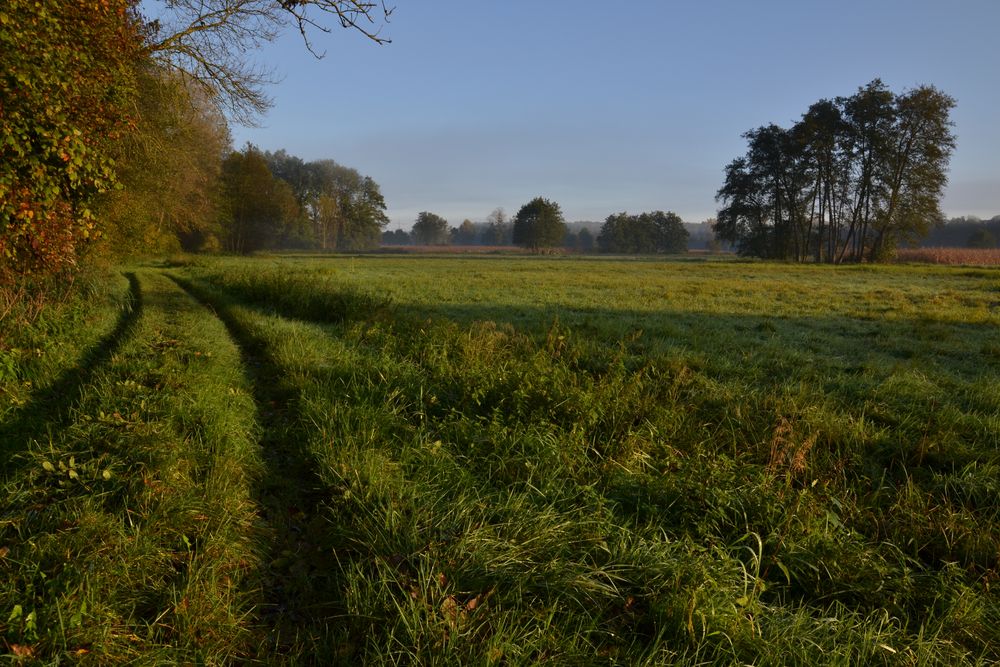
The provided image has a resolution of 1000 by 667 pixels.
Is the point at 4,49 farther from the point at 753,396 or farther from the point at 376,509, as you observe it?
the point at 753,396

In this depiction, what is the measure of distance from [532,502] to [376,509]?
1117mm

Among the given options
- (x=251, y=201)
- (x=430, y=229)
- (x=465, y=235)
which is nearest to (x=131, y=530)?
(x=251, y=201)

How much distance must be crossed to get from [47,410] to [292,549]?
3.62 m

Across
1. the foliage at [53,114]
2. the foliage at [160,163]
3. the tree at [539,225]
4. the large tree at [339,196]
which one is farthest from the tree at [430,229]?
the foliage at [53,114]

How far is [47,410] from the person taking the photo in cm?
491

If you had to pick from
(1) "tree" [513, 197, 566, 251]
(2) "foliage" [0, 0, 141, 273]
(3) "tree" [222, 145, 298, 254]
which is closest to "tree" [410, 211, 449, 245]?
(1) "tree" [513, 197, 566, 251]

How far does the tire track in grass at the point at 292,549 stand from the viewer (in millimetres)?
2564

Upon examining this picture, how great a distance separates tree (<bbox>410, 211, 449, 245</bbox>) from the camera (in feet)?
493

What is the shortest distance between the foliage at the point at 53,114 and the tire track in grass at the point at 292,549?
3949 millimetres

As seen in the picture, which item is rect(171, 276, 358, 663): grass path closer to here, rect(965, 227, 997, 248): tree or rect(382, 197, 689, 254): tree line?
rect(382, 197, 689, 254): tree line

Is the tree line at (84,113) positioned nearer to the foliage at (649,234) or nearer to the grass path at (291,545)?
the grass path at (291,545)

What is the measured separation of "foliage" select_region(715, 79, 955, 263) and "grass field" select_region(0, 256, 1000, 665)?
4619 centimetres

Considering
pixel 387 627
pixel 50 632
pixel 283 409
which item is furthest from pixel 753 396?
pixel 50 632

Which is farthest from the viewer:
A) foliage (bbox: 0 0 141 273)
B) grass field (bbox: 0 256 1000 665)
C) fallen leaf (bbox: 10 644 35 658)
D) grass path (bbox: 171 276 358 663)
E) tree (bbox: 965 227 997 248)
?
tree (bbox: 965 227 997 248)
